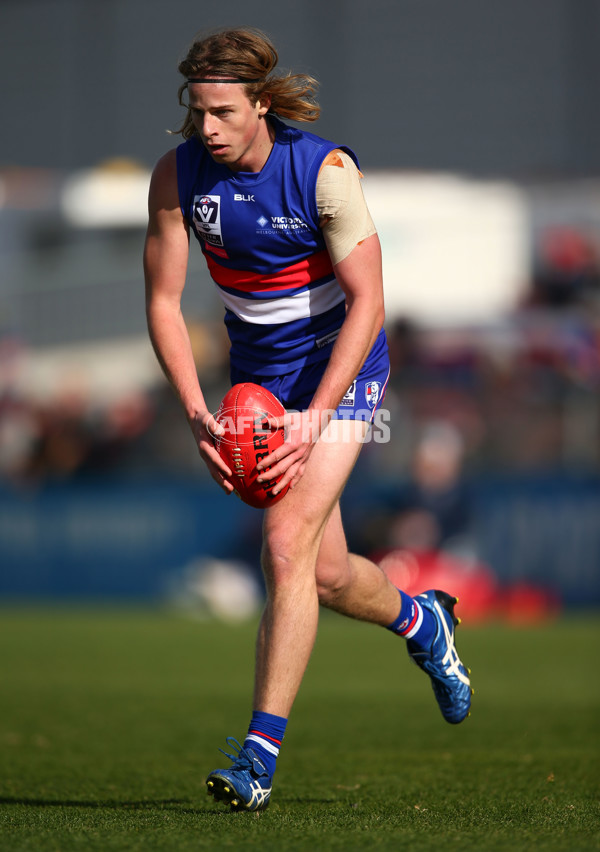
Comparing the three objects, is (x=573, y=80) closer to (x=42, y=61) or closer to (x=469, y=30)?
(x=469, y=30)

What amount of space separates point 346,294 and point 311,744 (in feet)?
8.99

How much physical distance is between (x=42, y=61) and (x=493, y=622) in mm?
17506

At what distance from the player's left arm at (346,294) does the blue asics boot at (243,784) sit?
91cm

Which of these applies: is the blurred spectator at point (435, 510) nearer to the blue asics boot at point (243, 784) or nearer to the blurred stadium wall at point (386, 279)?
the blurred stadium wall at point (386, 279)

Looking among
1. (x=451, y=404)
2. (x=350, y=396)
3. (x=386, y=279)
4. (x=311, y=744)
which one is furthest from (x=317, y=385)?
(x=386, y=279)

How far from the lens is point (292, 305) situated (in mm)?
4379

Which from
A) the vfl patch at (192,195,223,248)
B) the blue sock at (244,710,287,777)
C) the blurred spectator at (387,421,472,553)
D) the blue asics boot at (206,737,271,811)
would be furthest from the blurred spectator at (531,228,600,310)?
the blue asics boot at (206,737,271,811)

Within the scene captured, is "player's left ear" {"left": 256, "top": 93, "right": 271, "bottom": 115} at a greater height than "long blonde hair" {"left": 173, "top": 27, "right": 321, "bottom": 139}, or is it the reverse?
"long blonde hair" {"left": 173, "top": 27, "right": 321, "bottom": 139}

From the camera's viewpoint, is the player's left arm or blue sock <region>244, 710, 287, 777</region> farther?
the player's left arm

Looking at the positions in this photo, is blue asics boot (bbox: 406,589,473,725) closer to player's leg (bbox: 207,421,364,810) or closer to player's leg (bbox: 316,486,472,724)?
player's leg (bbox: 316,486,472,724)

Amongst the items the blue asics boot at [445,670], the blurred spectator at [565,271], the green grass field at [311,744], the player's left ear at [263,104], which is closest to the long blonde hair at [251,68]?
the player's left ear at [263,104]

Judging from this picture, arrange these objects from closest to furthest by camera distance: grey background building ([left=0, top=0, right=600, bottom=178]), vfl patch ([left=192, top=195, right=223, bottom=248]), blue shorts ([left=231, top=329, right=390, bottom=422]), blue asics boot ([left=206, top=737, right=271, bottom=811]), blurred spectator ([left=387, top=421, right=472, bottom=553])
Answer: blue asics boot ([left=206, top=737, right=271, bottom=811]) → vfl patch ([left=192, top=195, right=223, bottom=248]) → blue shorts ([left=231, top=329, right=390, bottom=422]) → blurred spectator ([left=387, top=421, right=472, bottom=553]) → grey background building ([left=0, top=0, right=600, bottom=178])

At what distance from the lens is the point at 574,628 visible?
11.5m

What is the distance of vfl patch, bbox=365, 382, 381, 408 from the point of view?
446 cm
